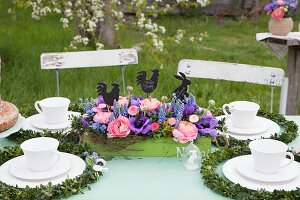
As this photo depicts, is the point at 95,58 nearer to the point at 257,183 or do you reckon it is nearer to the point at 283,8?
the point at 257,183

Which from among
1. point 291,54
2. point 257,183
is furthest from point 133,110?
point 291,54

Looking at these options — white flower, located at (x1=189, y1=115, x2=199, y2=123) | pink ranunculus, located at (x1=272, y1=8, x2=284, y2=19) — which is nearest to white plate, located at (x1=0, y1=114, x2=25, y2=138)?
white flower, located at (x1=189, y1=115, x2=199, y2=123)

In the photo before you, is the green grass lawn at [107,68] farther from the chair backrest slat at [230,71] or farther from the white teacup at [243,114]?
the white teacup at [243,114]

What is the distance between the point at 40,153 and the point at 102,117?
343mm

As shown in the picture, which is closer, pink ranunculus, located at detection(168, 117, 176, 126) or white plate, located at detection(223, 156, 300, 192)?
white plate, located at detection(223, 156, 300, 192)

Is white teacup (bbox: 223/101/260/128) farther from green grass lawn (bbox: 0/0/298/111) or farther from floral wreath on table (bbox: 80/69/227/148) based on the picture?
green grass lawn (bbox: 0/0/298/111)

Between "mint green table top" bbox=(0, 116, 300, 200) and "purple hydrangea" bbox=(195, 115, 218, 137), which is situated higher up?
"purple hydrangea" bbox=(195, 115, 218, 137)

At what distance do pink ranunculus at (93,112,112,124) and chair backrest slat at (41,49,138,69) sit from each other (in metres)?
1.10

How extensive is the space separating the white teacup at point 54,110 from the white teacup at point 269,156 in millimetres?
905

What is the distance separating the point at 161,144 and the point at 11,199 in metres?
0.63

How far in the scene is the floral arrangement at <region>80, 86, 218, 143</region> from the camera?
1662mm

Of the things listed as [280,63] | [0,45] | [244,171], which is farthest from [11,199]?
[280,63]

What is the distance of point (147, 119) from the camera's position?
5.61 ft

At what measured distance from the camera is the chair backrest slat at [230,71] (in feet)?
8.33
